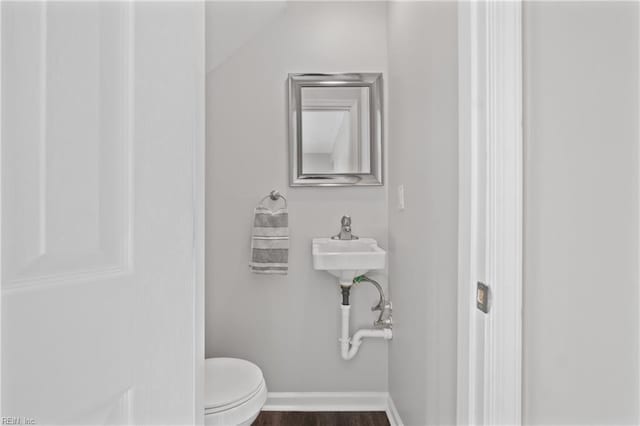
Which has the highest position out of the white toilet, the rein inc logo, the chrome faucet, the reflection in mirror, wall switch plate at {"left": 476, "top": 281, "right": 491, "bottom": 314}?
the reflection in mirror

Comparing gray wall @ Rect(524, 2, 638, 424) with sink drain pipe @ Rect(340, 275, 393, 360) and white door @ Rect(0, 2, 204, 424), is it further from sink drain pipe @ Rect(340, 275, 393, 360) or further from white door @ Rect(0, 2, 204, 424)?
sink drain pipe @ Rect(340, 275, 393, 360)

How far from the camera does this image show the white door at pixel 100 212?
0.45 m

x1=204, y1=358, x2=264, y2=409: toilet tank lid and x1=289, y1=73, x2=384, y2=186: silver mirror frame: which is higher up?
x1=289, y1=73, x2=384, y2=186: silver mirror frame

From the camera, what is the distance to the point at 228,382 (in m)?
1.45

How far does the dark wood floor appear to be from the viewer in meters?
1.91

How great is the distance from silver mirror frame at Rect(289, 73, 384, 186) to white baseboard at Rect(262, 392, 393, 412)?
1.15 meters

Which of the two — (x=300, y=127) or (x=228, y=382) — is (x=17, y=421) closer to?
(x=228, y=382)

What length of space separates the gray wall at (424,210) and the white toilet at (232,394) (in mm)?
620

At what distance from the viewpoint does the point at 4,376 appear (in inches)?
17.3

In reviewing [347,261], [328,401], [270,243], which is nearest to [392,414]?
[328,401]

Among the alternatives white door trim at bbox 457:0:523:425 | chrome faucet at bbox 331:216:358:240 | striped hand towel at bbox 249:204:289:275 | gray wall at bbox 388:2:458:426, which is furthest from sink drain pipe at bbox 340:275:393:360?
white door trim at bbox 457:0:523:425

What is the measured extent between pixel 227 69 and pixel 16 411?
191 cm

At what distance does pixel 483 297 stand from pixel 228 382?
110 cm

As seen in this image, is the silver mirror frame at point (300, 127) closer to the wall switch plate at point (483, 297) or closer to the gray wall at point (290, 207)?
the gray wall at point (290, 207)
